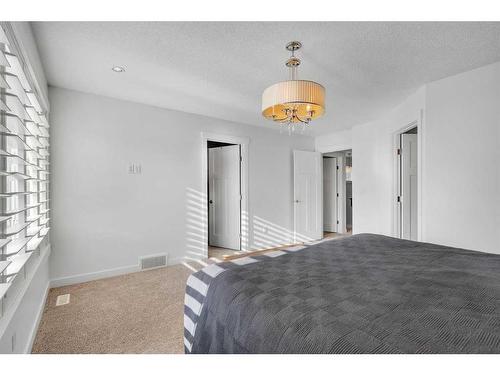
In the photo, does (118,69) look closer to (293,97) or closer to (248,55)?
(248,55)

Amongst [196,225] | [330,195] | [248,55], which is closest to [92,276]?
[196,225]

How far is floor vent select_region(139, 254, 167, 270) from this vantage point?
3.54 meters

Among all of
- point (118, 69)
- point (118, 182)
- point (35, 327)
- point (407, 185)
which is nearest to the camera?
point (35, 327)

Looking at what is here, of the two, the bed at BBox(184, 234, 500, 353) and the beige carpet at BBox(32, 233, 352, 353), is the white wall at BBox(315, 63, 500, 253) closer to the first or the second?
the bed at BBox(184, 234, 500, 353)

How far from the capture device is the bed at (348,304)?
2.69 ft

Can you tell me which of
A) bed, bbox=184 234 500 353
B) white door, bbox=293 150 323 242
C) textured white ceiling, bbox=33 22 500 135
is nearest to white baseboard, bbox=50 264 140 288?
textured white ceiling, bbox=33 22 500 135

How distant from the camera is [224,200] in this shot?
491 cm

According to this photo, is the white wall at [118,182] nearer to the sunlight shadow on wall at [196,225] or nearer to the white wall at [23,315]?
the sunlight shadow on wall at [196,225]

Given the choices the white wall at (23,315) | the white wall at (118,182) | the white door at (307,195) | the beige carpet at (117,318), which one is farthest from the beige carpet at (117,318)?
the white door at (307,195)

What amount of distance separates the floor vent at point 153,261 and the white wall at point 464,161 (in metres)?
3.31

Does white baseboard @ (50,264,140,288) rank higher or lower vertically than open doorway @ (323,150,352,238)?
lower

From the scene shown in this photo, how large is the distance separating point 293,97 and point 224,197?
3217mm

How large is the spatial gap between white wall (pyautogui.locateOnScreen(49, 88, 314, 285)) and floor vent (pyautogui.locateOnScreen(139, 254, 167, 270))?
7cm
